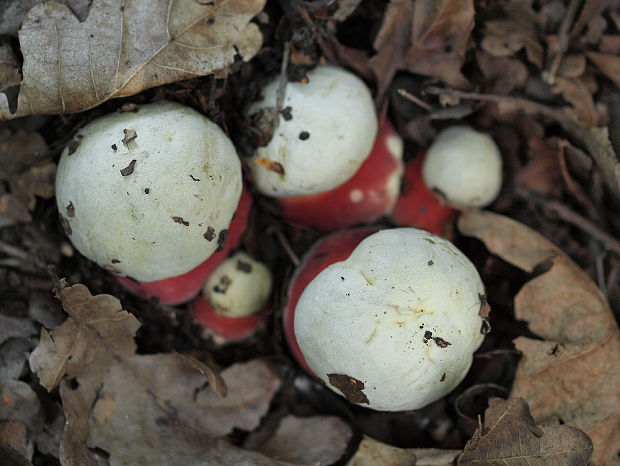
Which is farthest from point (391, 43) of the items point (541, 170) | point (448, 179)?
point (541, 170)

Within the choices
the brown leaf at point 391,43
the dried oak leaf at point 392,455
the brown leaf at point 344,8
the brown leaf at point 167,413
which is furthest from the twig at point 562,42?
the brown leaf at point 167,413

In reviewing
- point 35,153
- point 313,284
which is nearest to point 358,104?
point 313,284

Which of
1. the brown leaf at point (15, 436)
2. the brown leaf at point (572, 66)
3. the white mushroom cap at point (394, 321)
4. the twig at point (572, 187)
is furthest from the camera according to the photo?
the twig at point (572, 187)

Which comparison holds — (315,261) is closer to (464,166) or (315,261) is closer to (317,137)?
(317,137)

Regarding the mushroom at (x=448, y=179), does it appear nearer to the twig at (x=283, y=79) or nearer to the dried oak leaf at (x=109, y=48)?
the twig at (x=283, y=79)

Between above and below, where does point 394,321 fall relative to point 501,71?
below

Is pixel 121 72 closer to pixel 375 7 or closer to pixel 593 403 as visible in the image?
pixel 375 7
